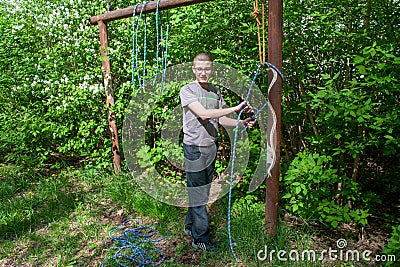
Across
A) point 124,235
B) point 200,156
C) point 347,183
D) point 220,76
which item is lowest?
point 124,235

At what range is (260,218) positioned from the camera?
3.34 metres

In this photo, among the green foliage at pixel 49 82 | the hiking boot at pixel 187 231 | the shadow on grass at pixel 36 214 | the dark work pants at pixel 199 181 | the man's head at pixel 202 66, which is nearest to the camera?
the man's head at pixel 202 66

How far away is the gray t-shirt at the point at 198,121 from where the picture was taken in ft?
9.39

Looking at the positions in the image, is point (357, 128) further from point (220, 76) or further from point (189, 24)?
point (189, 24)

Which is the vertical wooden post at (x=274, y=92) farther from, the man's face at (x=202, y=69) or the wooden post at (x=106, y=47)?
the wooden post at (x=106, y=47)

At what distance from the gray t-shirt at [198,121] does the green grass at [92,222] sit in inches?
37.9

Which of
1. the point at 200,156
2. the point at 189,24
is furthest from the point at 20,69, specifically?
the point at 200,156

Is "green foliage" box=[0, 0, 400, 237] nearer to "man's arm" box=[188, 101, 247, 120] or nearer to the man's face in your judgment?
the man's face

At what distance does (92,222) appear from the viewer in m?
3.75

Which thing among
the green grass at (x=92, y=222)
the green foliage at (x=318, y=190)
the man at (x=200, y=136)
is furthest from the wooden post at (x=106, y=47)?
the green foliage at (x=318, y=190)

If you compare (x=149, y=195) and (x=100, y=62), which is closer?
(x=149, y=195)

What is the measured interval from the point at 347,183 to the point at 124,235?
7.15ft

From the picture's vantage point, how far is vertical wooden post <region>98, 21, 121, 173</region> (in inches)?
170

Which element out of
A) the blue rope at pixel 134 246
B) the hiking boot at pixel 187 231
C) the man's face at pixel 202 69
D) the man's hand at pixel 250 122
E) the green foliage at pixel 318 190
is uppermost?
the man's face at pixel 202 69
